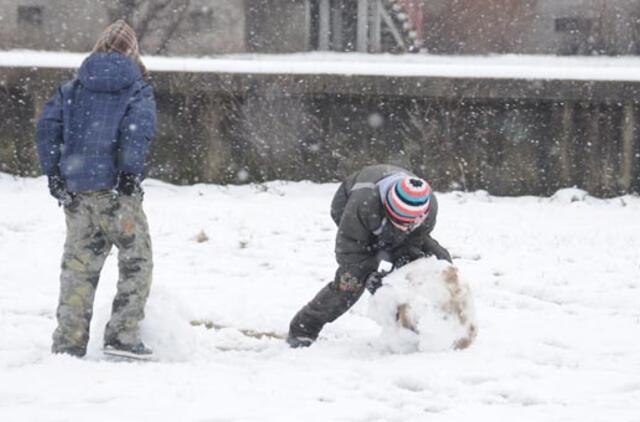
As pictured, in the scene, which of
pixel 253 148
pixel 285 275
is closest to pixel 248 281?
pixel 285 275

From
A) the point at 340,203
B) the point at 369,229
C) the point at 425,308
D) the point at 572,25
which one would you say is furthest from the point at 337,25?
the point at 425,308

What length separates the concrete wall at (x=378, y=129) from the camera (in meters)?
10.9

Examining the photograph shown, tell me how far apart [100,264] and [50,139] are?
68 cm

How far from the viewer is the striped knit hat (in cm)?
517

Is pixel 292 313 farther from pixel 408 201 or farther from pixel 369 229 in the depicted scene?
pixel 408 201

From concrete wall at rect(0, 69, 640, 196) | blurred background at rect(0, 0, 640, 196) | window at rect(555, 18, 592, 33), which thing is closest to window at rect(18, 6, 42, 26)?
blurred background at rect(0, 0, 640, 196)

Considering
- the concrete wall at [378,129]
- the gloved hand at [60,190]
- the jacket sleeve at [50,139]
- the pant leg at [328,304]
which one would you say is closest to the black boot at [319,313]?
the pant leg at [328,304]

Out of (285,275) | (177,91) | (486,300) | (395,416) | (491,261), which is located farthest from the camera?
(177,91)

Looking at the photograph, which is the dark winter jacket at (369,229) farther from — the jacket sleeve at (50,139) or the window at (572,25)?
the window at (572,25)

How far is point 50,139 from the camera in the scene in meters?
4.88

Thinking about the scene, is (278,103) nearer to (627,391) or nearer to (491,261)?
(491,261)

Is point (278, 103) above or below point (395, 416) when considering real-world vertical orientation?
above

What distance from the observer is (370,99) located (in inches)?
437

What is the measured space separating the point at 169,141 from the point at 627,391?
23.9 feet
